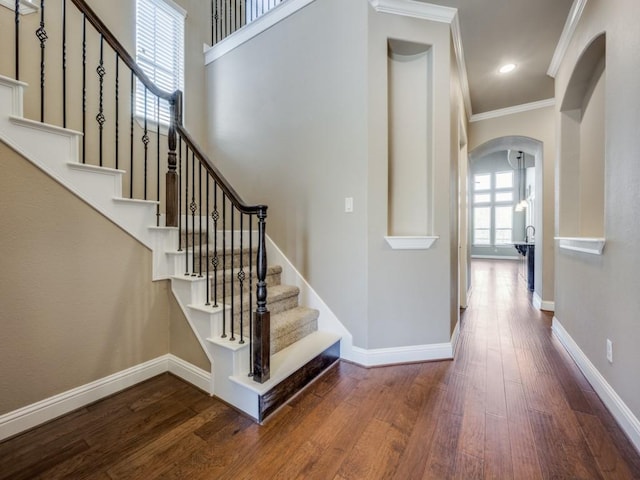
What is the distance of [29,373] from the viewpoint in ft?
5.16

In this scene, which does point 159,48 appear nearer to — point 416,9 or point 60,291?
point 416,9

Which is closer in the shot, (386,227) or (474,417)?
(474,417)

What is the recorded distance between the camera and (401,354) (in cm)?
233

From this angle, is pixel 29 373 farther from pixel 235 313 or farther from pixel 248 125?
pixel 248 125

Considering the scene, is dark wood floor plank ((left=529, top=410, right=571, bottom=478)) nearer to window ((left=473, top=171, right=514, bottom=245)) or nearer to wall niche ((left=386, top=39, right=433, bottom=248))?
wall niche ((left=386, top=39, right=433, bottom=248))

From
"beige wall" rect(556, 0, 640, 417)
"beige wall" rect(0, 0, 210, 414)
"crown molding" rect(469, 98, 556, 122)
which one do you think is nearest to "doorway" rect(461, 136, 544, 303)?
"crown molding" rect(469, 98, 556, 122)

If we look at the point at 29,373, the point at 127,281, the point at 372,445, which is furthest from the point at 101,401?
the point at 372,445

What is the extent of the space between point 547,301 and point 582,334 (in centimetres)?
189

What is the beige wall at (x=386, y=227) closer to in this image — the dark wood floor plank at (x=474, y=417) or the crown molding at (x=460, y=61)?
the crown molding at (x=460, y=61)

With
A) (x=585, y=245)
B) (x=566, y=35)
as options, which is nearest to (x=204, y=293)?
(x=585, y=245)

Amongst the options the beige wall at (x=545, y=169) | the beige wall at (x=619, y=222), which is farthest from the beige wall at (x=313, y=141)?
Result: the beige wall at (x=545, y=169)

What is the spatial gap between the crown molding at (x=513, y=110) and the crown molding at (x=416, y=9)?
7.84ft

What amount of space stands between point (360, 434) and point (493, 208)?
36.5ft

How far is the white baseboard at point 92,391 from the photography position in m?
1.52
